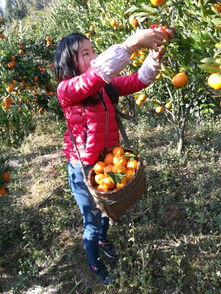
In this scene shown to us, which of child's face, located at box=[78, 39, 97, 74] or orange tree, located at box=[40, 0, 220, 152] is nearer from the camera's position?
orange tree, located at box=[40, 0, 220, 152]

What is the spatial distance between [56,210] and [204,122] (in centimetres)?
Result: 250

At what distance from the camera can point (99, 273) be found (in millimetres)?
2098

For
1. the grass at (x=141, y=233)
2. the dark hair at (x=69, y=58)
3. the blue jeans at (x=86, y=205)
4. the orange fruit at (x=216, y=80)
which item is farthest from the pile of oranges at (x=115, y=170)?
the grass at (x=141, y=233)

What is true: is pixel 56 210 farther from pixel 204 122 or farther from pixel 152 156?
pixel 204 122

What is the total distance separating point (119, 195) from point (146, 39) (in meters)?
0.80

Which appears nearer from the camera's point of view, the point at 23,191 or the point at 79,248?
the point at 79,248

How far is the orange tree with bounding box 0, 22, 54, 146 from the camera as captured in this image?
3616 mm

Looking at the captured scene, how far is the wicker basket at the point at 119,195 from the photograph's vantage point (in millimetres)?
1544

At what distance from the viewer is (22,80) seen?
4980 mm

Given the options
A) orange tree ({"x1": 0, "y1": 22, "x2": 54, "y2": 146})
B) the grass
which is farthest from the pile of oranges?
orange tree ({"x1": 0, "y1": 22, "x2": 54, "y2": 146})

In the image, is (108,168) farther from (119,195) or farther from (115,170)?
(119,195)

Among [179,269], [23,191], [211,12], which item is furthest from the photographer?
[23,191]

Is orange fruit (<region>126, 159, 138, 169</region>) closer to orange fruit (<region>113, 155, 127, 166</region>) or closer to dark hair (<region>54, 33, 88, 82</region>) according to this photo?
orange fruit (<region>113, 155, 127, 166</region>)

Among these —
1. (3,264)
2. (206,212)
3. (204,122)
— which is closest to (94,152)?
(206,212)
